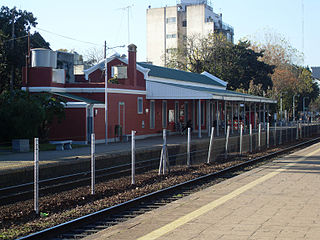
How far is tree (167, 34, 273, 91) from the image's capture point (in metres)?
60.5

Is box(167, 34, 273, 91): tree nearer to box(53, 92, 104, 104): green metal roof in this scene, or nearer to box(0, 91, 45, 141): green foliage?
box(53, 92, 104, 104): green metal roof

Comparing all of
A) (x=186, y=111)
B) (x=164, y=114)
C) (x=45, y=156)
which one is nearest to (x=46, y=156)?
(x=45, y=156)

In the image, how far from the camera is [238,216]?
8.08 meters

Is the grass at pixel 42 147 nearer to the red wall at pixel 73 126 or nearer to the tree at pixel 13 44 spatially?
the red wall at pixel 73 126

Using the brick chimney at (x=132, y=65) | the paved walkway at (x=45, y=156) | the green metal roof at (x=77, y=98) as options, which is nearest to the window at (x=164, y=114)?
the brick chimney at (x=132, y=65)

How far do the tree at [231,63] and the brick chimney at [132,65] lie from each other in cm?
2844

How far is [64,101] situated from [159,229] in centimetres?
1938

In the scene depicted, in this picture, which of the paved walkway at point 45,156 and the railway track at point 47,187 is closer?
the railway track at point 47,187

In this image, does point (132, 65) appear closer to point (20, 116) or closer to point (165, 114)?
point (165, 114)

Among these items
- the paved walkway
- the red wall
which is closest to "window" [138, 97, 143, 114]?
the red wall

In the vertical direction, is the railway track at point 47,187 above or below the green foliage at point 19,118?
below

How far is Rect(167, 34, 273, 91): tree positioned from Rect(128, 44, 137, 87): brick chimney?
2844 cm

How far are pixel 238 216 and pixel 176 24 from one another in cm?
8185

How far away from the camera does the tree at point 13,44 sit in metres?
40.9
